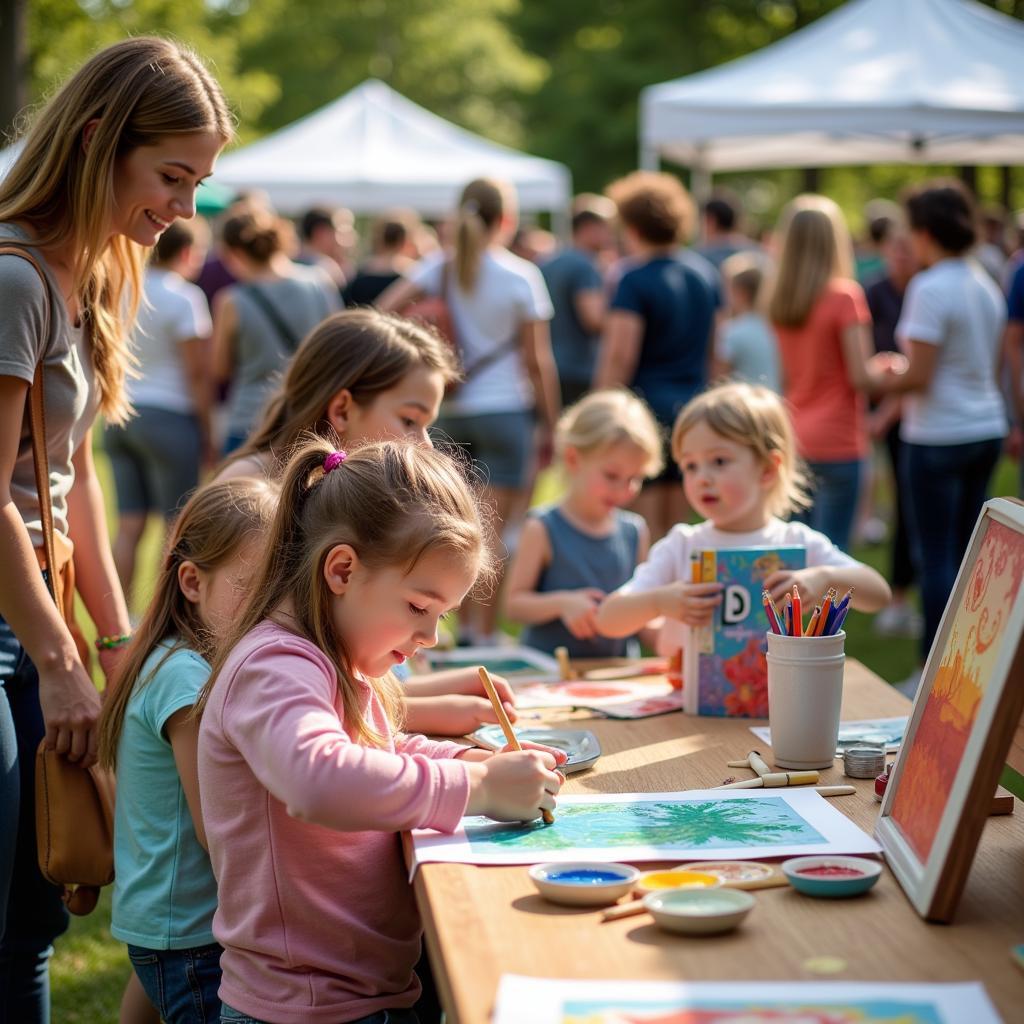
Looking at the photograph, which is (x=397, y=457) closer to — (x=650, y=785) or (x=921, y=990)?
(x=650, y=785)

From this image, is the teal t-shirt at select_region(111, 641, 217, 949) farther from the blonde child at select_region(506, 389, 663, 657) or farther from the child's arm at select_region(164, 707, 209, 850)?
the blonde child at select_region(506, 389, 663, 657)

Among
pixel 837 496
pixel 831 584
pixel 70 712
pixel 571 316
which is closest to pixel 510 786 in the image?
pixel 70 712

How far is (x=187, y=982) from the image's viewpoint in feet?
6.25

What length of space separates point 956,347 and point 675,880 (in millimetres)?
4003

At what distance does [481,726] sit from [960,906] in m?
0.93

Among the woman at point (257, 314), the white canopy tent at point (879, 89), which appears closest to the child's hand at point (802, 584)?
the woman at point (257, 314)

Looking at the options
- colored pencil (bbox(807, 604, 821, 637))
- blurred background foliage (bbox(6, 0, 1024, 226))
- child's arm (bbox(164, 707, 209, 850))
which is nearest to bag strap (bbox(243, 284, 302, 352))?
child's arm (bbox(164, 707, 209, 850))

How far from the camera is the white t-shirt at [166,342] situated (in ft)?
19.4

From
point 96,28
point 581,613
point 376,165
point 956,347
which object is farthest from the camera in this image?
point 96,28

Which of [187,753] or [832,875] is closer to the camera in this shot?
[832,875]

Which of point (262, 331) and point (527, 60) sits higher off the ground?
point (527, 60)

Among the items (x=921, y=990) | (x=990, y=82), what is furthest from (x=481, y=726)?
(x=990, y=82)

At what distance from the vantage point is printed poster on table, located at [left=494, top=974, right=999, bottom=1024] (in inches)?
42.6

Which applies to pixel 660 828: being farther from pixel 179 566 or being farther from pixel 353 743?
pixel 179 566
